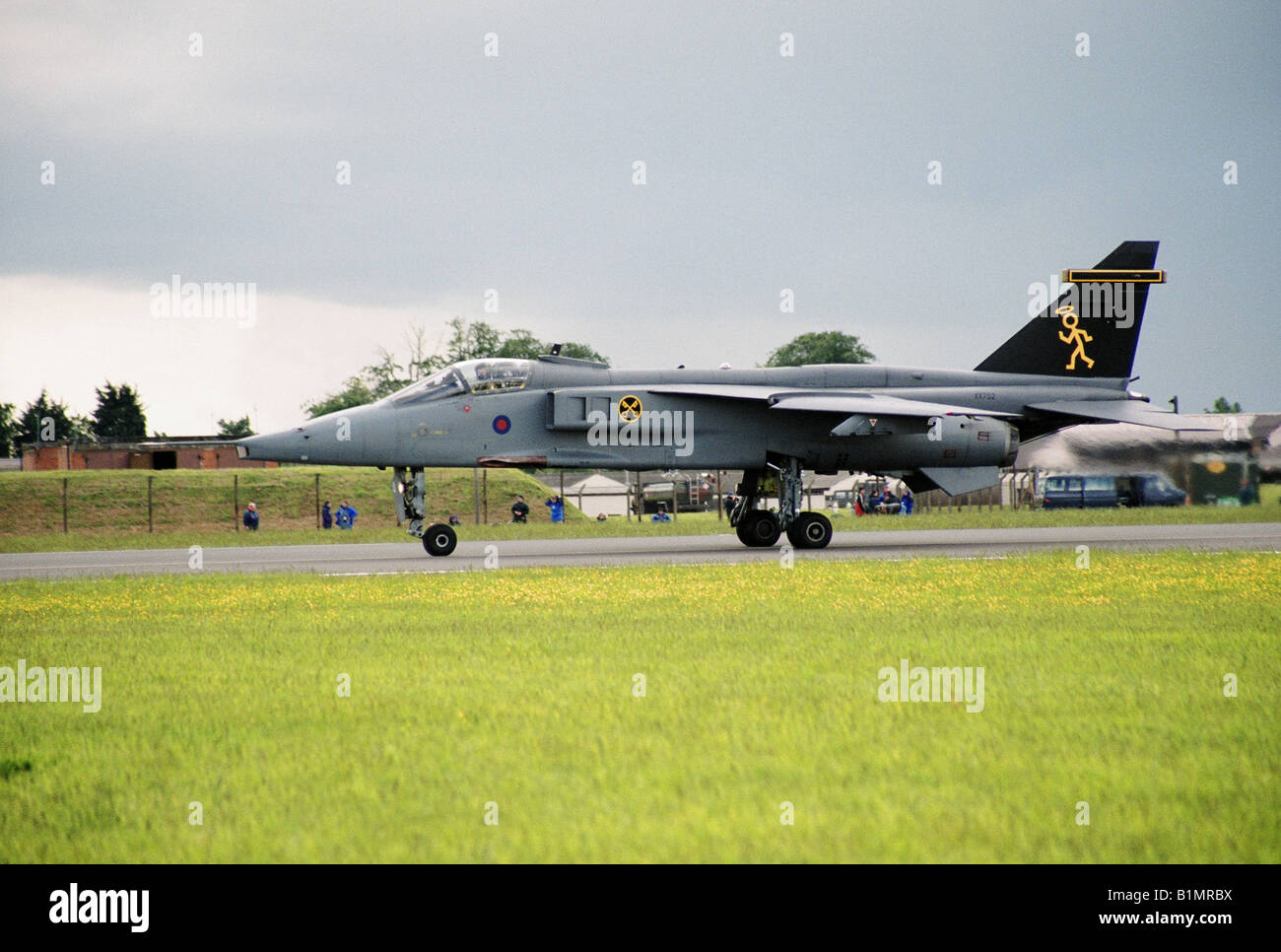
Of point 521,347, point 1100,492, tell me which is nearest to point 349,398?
point 521,347

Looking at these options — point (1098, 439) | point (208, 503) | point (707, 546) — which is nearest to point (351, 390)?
point (208, 503)

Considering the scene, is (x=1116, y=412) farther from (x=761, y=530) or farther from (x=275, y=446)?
(x=275, y=446)

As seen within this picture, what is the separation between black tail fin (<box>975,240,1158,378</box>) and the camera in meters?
24.0

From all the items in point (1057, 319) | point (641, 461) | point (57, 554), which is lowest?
point (57, 554)

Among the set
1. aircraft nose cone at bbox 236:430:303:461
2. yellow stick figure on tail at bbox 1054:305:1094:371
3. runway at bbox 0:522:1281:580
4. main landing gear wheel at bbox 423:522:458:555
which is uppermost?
yellow stick figure on tail at bbox 1054:305:1094:371

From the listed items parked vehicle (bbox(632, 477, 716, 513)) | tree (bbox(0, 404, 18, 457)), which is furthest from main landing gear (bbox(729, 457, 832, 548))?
tree (bbox(0, 404, 18, 457))

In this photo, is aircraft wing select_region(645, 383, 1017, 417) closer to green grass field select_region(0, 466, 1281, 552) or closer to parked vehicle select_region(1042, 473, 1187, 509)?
green grass field select_region(0, 466, 1281, 552)

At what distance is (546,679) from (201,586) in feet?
30.6

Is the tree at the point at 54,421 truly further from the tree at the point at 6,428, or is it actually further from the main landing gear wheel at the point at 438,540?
the main landing gear wheel at the point at 438,540

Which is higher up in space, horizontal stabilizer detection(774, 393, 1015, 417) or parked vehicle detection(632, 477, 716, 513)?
horizontal stabilizer detection(774, 393, 1015, 417)

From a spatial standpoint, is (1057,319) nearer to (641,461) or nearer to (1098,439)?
(641,461)

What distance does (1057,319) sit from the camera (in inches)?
952

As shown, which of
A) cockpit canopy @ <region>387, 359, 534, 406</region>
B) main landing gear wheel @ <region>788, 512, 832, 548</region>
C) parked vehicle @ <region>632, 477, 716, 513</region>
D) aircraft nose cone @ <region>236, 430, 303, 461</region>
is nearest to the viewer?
aircraft nose cone @ <region>236, 430, 303, 461</region>

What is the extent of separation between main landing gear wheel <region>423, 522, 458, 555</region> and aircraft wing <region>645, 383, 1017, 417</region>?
483 centimetres
